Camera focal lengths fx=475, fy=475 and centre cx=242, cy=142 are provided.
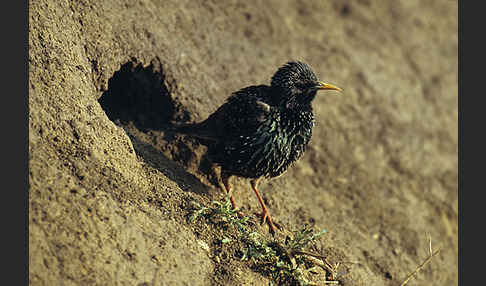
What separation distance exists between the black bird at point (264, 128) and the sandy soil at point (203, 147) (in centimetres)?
40

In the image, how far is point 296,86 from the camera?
4.55 meters

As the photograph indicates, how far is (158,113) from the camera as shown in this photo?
5.23m

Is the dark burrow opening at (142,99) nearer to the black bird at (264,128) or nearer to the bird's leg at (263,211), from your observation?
the black bird at (264,128)

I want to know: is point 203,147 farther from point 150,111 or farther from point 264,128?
point 264,128

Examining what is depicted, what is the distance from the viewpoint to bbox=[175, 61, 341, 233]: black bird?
172 inches

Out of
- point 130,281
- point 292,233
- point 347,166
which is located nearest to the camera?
point 130,281

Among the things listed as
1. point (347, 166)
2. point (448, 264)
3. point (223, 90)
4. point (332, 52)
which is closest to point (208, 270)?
point (223, 90)

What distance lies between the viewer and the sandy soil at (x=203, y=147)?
330 centimetres

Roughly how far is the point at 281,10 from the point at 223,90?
7.01 ft

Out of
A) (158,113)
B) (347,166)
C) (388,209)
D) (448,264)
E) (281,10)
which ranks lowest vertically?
(448,264)

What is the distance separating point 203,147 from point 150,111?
748 mm

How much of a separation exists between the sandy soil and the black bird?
1.32 feet

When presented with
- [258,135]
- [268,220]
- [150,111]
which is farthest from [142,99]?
[268,220]

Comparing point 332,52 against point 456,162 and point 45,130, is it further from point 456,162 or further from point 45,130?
point 45,130
